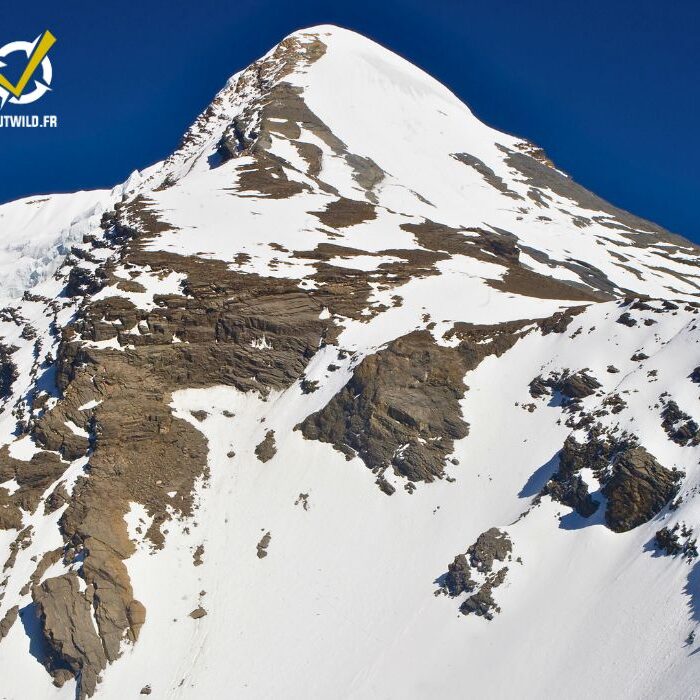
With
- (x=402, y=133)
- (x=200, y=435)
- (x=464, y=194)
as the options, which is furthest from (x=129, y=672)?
(x=402, y=133)

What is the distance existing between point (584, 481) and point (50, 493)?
75.2 ft

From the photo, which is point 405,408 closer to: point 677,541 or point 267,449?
point 267,449

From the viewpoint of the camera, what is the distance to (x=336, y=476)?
3316 centimetres

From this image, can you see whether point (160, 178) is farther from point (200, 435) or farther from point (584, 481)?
point (584, 481)

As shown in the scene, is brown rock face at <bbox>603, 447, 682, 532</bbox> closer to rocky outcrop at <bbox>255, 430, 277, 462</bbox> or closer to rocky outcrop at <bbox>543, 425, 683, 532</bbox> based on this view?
rocky outcrop at <bbox>543, 425, 683, 532</bbox>

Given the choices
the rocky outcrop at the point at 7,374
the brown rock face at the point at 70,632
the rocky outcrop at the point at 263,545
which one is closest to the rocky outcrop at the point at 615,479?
the rocky outcrop at the point at 263,545

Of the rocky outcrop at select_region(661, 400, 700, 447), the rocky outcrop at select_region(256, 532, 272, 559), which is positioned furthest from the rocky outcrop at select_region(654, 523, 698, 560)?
the rocky outcrop at select_region(256, 532, 272, 559)

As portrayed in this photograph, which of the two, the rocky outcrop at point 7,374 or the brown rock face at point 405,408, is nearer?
the brown rock face at point 405,408

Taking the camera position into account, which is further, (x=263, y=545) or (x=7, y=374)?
(x=7, y=374)

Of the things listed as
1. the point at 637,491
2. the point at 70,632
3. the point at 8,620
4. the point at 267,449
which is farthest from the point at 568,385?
the point at 8,620

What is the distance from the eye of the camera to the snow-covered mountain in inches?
982

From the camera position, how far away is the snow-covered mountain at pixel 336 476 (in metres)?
24.9

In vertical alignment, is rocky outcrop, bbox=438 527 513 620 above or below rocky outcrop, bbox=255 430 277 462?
above

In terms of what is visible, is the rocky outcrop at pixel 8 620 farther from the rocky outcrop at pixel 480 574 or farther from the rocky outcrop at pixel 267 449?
the rocky outcrop at pixel 480 574
